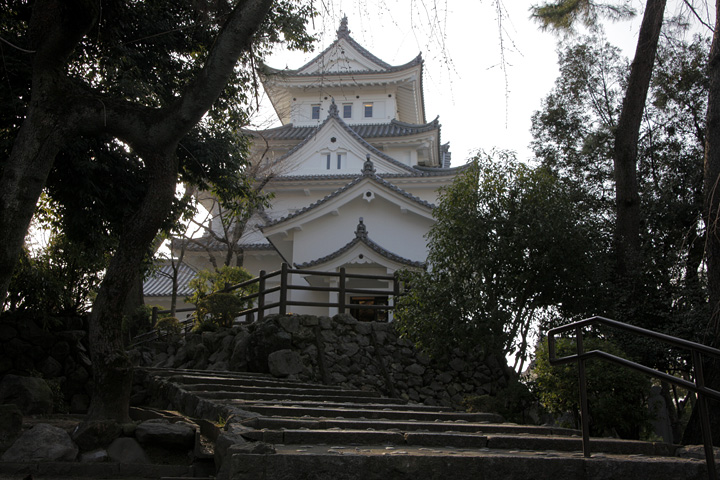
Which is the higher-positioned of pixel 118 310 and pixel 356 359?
pixel 118 310

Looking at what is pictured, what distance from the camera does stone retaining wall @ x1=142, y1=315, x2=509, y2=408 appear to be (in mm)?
12203

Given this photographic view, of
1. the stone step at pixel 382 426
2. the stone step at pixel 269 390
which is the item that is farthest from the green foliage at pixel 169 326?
the stone step at pixel 382 426

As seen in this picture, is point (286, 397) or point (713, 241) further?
point (713, 241)

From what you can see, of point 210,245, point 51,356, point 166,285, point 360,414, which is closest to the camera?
point 360,414

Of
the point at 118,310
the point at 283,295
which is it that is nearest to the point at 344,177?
the point at 283,295

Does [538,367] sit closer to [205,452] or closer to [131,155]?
[205,452]

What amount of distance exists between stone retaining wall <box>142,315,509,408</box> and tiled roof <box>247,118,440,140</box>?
1597 cm

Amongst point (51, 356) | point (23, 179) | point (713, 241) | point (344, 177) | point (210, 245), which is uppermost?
point (344, 177)

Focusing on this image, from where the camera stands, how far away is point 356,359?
1297 cm

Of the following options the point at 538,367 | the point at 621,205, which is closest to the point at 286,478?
the point at 538,367

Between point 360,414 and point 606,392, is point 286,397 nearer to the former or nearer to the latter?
point 360,414

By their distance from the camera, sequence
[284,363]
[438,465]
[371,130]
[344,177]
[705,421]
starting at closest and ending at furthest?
[438,465] < [705,421] < [284,363] < [344,177] < [371,130]

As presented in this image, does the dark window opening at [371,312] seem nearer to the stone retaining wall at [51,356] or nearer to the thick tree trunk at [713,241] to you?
the stone retaining wall at [51,356]

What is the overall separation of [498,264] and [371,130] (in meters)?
19.1
